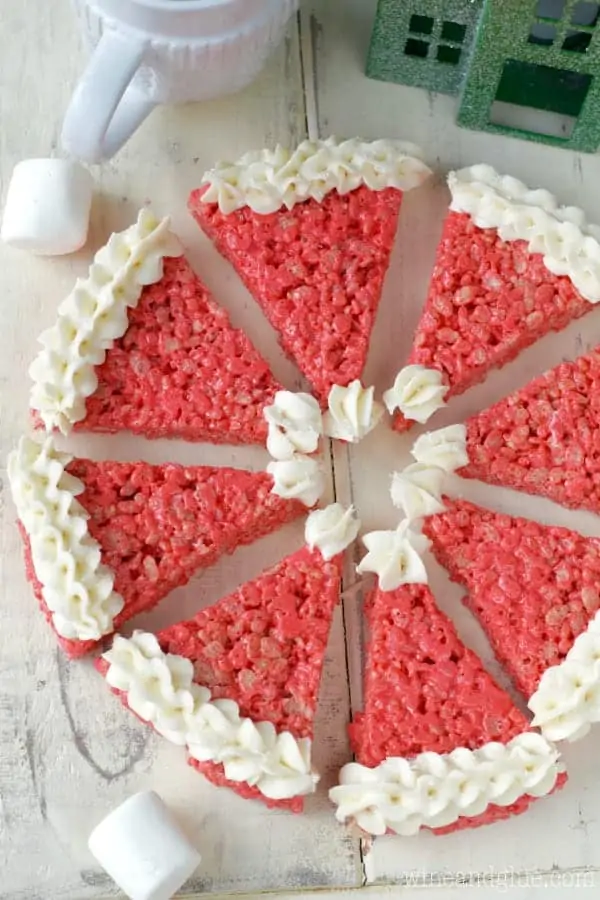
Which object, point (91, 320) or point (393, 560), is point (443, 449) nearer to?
point (393, 560)

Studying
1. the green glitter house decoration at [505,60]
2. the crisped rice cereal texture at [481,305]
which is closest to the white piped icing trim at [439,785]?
the crisped rice cereal texture at [481,305]

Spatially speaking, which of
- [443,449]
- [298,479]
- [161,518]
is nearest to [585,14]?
[443,449]

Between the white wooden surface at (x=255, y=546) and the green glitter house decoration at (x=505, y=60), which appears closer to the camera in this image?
the white wooden surface at (x=255, y=546)

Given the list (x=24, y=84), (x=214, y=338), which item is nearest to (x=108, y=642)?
(x=214, y=338)

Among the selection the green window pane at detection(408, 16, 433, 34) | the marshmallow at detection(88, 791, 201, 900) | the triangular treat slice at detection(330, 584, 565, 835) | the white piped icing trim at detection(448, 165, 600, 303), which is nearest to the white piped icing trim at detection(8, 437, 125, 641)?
the marshmallow at detection(88, 791, 201, 900)

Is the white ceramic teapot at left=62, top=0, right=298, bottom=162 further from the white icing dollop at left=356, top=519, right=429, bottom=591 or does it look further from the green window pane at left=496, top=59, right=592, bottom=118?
the white icing dollop at left=356, top=519, right=429, bottom=591

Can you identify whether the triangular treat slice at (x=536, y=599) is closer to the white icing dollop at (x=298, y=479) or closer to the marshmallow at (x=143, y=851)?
the white icing dollop at (x=298, y=479)

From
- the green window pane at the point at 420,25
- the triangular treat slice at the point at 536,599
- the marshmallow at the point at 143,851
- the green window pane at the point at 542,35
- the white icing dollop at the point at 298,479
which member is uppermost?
the green window pane at the point at 542,35

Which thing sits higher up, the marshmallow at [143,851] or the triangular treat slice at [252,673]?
the triangular treat slice at [252,673]
